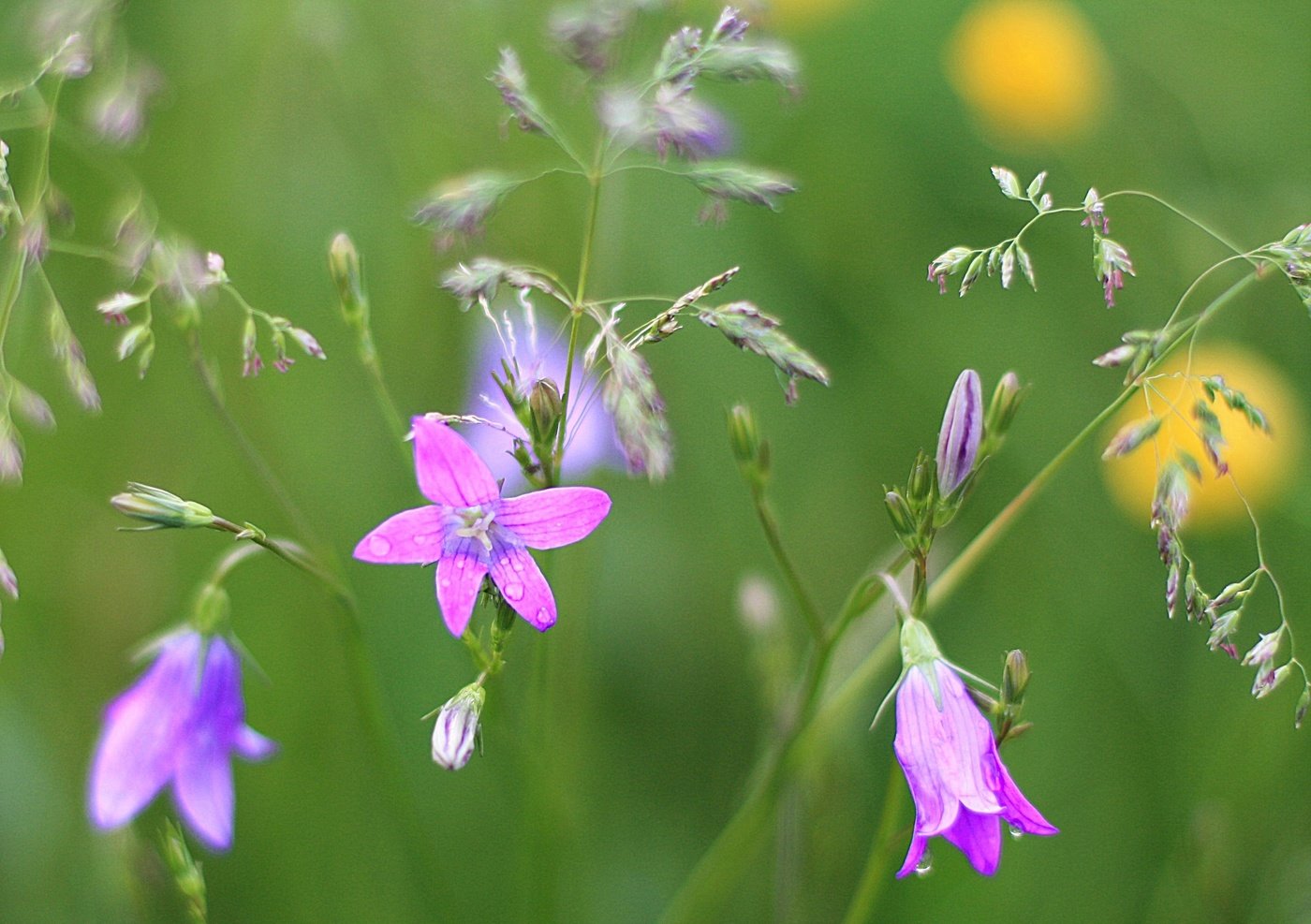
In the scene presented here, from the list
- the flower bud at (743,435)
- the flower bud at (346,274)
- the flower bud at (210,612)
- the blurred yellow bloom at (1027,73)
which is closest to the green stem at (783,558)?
the flower bud at (743,435)

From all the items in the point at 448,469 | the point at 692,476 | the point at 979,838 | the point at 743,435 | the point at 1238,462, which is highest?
the point at 448,469

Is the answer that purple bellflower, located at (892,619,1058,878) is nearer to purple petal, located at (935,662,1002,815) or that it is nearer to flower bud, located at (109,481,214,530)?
purple petal, located at (935,662,1002,815)

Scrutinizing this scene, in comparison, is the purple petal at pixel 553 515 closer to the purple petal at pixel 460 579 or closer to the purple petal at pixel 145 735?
the purple petal at pixel 460 579

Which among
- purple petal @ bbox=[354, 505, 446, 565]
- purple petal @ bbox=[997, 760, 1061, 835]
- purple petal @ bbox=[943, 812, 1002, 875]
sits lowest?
purple petal @ bbox=[943, 812, 1002, 875]

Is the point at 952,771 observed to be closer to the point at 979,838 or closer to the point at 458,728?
the point at 979,838

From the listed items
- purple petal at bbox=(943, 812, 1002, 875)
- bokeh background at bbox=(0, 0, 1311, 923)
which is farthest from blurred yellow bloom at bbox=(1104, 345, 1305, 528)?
purple petal at bbox=(943, 812, 1002, 875)

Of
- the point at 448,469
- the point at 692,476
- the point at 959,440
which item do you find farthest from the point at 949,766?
the point at 692,476

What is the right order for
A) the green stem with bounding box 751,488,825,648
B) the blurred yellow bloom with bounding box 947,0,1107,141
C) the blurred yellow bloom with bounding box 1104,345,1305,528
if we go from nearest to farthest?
the green stem with bounding box 751,488,825,648 → the blurred yellow bloom with bounding box 1104,345,1305,528 → the blurred yellow bloom with bounding box 947,0,1107,141
